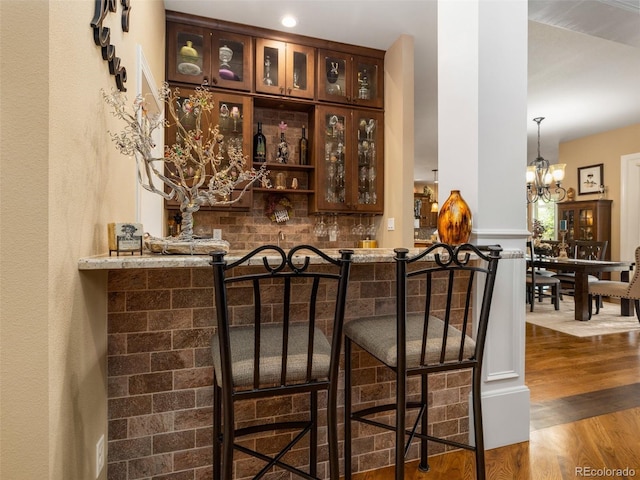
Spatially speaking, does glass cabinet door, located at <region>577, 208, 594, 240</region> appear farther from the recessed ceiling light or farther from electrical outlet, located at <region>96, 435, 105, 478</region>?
electrical outlet, located at <region>96, 435, 105, 478</region>

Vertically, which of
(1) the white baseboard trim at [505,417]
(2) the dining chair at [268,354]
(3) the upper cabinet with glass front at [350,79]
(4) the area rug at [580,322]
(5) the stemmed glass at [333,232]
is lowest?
(4) the area rug at [580,322]

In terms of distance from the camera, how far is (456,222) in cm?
179

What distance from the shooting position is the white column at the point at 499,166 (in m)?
1.86

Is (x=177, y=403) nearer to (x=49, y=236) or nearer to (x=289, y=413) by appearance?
(x=289, y=413)

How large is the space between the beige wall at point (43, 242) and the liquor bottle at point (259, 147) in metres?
2.33

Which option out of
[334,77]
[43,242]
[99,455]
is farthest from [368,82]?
[99,455]

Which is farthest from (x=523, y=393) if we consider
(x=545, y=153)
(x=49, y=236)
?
(x=545, y=153)

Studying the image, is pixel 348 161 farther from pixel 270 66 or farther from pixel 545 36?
pixel 545 36

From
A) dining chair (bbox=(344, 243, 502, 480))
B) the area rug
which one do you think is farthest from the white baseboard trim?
the area rug

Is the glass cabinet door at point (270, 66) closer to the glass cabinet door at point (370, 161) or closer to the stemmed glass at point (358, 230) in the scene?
the glass cabinet door at point (370, 161)

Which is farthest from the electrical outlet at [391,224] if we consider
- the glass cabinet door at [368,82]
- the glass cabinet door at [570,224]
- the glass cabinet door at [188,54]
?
the glass cabinet door at [570,224]

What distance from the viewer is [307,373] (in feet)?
3.73

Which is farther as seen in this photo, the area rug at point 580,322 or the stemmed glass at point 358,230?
the area rug at point 580,322

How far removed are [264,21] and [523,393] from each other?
3.40 m
